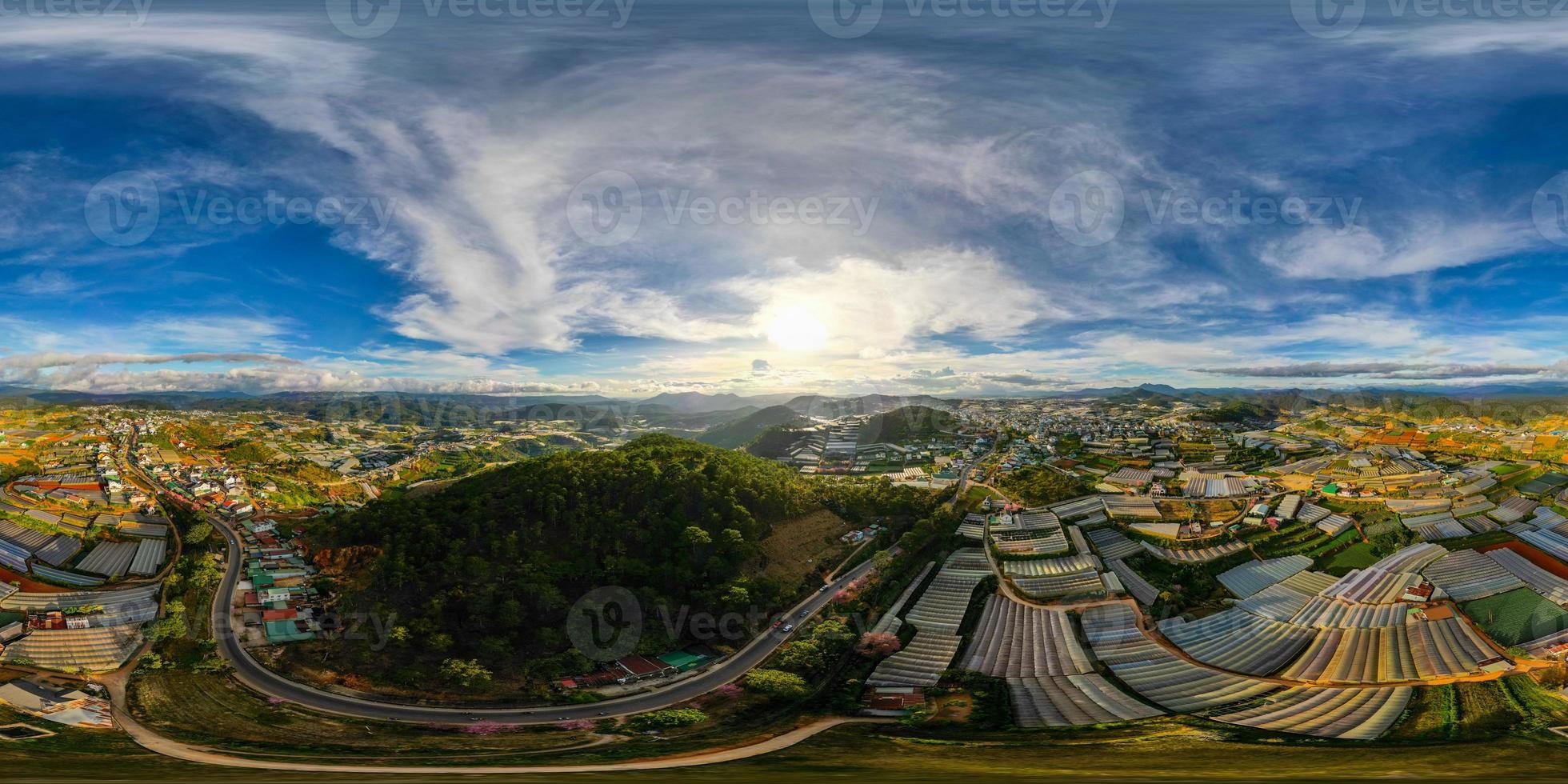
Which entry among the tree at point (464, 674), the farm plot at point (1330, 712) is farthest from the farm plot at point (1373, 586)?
the tree at point (464, 674)

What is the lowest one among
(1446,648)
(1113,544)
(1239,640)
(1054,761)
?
(1239,640)

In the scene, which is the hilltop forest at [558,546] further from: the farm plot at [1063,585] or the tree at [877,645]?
the farm plot at [1063,585]

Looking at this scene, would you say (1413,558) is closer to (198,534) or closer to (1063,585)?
(1063,585)

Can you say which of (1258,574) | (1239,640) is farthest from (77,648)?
(1258,574)

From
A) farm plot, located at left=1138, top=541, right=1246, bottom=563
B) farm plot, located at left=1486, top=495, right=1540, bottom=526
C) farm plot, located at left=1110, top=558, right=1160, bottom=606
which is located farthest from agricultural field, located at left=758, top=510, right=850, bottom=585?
farm plot, located at left=1486, top=495, right=1540, bottom=526

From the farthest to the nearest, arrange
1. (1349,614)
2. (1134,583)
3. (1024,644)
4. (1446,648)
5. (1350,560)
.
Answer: (1134,583) < (1350,560) < (1024,644) < (1349,614) < (1446,648)

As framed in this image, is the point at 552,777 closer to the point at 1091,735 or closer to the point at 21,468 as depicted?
the point at 1091,735

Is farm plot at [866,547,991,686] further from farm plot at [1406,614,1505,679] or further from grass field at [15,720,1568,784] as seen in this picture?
farm plot at [1406,614,1505,679]
